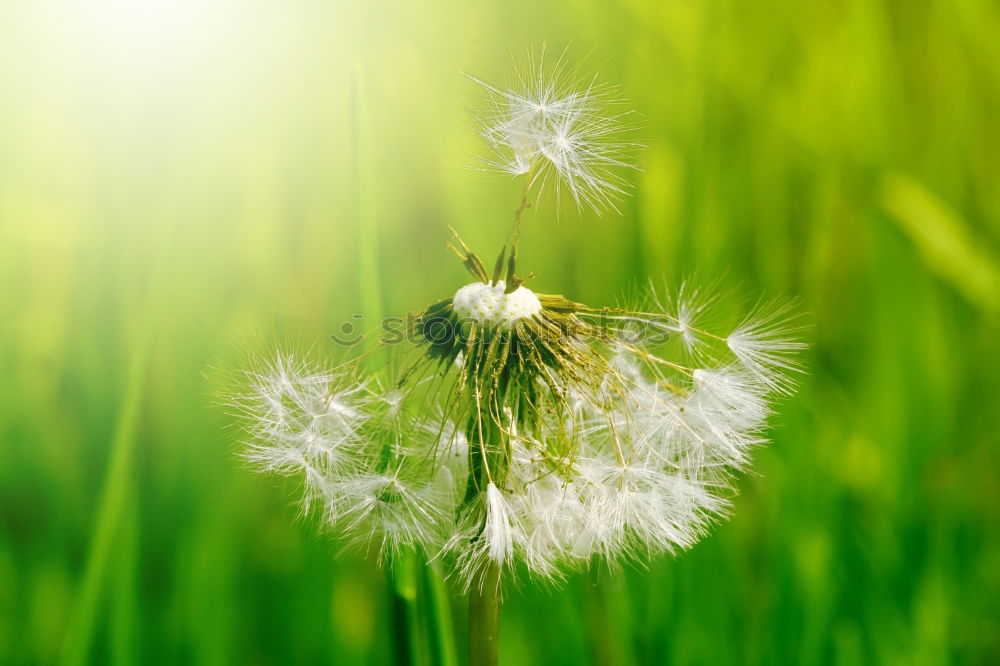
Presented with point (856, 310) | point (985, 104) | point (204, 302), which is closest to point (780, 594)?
point (856, 310)

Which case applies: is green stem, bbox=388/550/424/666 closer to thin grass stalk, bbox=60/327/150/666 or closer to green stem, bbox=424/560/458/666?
green stem, bbox=424/560/458/666

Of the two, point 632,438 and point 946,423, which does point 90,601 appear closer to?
point 632,438

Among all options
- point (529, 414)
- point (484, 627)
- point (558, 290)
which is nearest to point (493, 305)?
point (529, 414)

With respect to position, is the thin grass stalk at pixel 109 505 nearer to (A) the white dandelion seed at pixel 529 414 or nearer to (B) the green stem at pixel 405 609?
(A) the white dandelion seed at pixel 529 414

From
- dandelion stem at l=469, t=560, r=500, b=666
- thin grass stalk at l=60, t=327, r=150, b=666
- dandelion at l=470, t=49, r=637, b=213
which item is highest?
dandelion at l=470, t=49, r=637, b=213

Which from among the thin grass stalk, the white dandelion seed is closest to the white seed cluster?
the white dandelion seed

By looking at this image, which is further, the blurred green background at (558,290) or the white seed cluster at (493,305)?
the blurred green background at (558,290)

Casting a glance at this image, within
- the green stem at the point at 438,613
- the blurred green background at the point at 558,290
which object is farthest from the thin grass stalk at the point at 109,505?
the green stem at the point at 438,613
